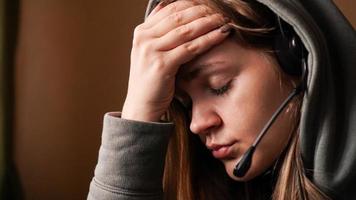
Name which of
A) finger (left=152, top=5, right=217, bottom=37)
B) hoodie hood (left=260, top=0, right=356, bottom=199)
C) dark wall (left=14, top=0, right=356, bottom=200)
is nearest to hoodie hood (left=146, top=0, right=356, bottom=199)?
hoodie hood (left=260, top=0, right=356, bottom=199)

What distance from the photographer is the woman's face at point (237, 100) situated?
770mm

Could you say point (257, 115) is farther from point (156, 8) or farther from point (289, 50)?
point (156, 8)

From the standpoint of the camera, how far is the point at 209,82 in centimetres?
79

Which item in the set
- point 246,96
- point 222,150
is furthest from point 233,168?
point 246,96

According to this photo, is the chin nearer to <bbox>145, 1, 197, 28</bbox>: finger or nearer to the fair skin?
the fair skin

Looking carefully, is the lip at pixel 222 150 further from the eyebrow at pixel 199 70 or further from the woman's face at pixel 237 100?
the eyebrow at pixel 199 70

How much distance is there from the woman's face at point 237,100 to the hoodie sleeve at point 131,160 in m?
0.08

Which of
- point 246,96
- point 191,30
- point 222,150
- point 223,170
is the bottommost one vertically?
point 223,170

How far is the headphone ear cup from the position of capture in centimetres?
76

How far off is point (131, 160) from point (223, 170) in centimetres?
29

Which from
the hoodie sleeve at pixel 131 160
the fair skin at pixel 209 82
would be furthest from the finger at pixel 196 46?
the hoodie sleeve at pixel 131 160

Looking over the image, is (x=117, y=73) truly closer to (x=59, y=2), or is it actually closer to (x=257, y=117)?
(x=59, y=2)

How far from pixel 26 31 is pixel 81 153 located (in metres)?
0.46

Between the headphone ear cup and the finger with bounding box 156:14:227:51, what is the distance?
0.33 feet
